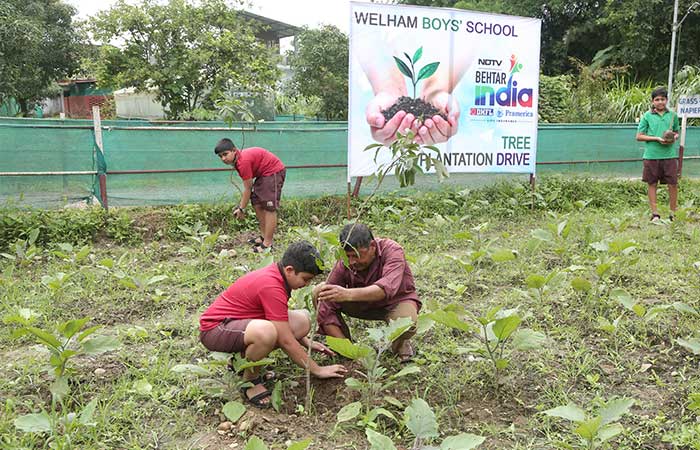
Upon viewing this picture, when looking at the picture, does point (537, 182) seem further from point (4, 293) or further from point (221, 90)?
point (221, 90)

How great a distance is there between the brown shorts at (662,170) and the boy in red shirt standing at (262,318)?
5467 mm

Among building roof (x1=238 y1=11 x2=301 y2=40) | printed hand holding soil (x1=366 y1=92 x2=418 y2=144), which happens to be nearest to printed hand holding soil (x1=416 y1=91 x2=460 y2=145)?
printed hand holding soil (x1=366 y1=92 x2=418 y2=144)

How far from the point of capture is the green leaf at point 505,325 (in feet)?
8.27

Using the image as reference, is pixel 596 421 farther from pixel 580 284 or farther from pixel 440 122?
pixel 440 122

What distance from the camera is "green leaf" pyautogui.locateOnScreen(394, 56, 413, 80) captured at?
7008 millimetres

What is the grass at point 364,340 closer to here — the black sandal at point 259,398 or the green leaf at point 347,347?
the black sandal at point 259,398

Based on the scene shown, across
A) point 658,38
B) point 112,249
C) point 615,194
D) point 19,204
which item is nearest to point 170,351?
point 112,249

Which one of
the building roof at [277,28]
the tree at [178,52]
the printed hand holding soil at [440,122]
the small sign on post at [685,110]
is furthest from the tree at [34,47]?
the small sign on post at [685,110]

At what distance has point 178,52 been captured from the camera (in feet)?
44.2

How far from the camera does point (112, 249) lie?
578 centimetres

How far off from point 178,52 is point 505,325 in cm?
1274

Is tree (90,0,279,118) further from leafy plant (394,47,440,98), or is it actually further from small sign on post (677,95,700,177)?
small sign on post (677,95,700,177)

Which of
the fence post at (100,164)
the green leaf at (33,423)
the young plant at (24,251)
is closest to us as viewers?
the green leaf at (33,423)

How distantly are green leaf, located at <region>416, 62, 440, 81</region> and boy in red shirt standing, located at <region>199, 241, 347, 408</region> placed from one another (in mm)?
4991
